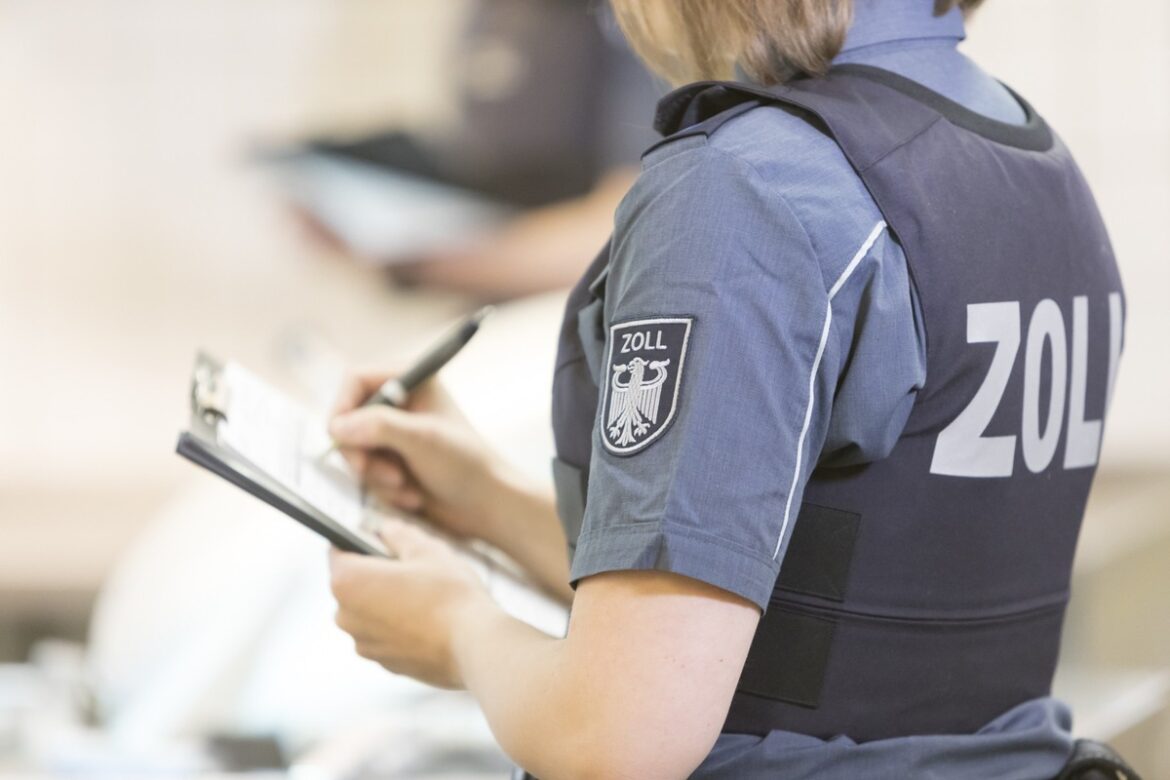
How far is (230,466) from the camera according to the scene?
0.71 meters

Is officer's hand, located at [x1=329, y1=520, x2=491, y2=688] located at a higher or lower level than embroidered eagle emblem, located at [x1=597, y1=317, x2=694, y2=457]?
lower

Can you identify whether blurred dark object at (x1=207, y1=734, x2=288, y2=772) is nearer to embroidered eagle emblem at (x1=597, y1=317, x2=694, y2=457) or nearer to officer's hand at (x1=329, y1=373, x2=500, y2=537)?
officer's hand at (x1=329, y1=373, x2=500, y2=537)

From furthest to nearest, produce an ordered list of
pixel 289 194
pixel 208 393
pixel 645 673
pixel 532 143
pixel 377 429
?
1. pixel 289 194
2. pixel 532 143
3. pixel 377 429
4. pixel 208 393
5. pixel 645 673

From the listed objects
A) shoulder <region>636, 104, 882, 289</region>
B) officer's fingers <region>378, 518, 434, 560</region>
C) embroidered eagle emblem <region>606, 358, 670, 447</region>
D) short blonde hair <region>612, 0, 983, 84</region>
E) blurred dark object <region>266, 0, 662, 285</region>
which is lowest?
blurred dark object <region>266, 0, 662, 285</region>

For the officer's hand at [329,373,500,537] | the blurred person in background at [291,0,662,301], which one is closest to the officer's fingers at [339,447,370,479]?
the officer's hand at [329,373,500,537]

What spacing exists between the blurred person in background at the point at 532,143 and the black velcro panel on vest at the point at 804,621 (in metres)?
2.67

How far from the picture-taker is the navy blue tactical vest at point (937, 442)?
2.12 ft

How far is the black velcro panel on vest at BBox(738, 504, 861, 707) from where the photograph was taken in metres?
0.66

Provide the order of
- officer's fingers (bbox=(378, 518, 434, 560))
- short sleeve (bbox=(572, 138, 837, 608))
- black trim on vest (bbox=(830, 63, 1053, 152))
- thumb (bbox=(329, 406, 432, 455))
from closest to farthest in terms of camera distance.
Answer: short sleeve (bbox=(572, 138, 837, 608))
black trim on vest (bbox=(830, 63, 1053, 152))
officer's fingers (bbox=(378, 518, 434, 560))
thumb (bbox=(329, 406, 432, 455))

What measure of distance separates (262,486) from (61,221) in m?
3.14

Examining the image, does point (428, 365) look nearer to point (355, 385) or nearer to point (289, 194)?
point (355, 385)

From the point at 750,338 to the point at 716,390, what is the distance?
28 mm

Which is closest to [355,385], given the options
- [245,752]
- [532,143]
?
[245,752]

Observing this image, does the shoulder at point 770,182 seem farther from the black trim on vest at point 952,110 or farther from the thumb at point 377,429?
the thumb at point 377,429
